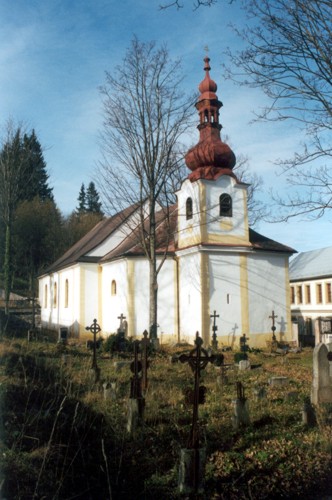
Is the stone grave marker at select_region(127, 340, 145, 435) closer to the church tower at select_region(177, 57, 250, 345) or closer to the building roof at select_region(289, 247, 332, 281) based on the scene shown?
the church tower at select_region(177, 57, 250, 345)

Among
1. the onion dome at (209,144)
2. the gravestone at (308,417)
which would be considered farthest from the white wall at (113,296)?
the gravestone at (308,417)

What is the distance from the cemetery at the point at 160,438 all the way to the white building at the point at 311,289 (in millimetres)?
24230

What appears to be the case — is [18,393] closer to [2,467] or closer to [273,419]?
[2,467]

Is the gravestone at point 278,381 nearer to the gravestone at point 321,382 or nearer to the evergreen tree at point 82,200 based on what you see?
the gravestone at point 321,382

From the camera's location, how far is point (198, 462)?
4.94 m

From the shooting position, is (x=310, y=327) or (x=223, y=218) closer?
(x=223, y=218)

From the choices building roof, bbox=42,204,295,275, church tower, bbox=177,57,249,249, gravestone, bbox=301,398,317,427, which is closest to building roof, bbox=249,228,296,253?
building roof, bbox=42,204,295,275

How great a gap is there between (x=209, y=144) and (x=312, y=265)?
61.5 feet

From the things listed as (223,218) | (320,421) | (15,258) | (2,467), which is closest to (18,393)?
(2,467)

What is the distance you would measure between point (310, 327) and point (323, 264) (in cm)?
481

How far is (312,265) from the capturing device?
36156mm

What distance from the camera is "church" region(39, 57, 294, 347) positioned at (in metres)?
20.4

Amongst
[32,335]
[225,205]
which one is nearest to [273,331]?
[225,205]

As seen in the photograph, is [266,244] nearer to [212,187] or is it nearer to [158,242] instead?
[212,187]
